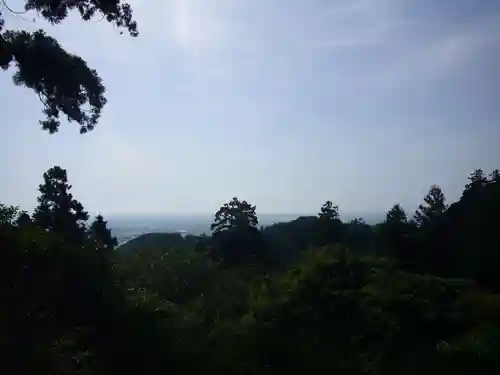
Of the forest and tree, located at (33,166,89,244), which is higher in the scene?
tree, located at (33,166,89,244)

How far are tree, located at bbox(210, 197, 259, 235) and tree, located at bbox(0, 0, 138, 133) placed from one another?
26634mm

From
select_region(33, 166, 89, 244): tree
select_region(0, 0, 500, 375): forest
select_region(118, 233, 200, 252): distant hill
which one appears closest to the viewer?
select_region(0, 0, 500, 375): forest

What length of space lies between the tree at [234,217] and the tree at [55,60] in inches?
1049

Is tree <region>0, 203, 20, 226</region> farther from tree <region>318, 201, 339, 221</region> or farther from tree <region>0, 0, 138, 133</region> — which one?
tree <region>318, 201, 339, 221</region>

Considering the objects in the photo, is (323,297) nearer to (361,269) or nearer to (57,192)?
(361,269)

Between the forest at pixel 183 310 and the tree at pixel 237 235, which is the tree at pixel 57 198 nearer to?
the tree at pixel 237 235

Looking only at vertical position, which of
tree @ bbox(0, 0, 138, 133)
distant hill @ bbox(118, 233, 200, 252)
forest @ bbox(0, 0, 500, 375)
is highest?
tree @ bbox(0, 0, 138, 133)

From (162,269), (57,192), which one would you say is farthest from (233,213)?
(162,269)

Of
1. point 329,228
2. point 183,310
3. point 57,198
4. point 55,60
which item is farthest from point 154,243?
point 55,60

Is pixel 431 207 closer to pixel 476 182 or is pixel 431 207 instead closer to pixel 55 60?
pixel 476 182

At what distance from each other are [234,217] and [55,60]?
2807 centimetres

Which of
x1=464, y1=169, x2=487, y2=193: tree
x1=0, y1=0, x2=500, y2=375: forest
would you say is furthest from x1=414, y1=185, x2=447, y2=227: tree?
x1=0, y1=0, x2=500, y2=375: forest

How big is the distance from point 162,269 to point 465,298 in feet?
24.1

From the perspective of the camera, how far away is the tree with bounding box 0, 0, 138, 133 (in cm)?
742
